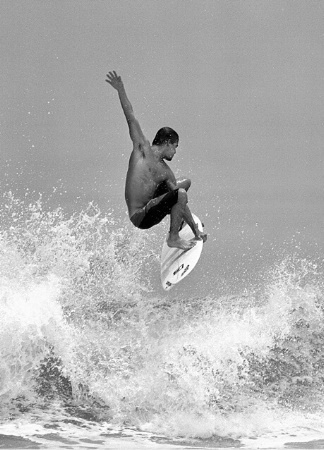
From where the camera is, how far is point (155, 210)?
6.77 m

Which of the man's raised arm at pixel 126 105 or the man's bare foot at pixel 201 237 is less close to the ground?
the man's raised arm at pixel 126 105

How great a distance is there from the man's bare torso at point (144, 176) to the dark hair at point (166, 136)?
0.14 m

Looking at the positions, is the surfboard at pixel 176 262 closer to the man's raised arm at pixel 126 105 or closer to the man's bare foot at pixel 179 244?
the man's bare foot at pixel 179 244

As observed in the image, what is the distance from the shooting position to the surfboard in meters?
7.55

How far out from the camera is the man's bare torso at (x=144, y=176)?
21.6ft

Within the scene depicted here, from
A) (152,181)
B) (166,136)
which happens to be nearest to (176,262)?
(152,181)

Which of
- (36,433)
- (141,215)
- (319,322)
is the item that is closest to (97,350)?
(36,433)

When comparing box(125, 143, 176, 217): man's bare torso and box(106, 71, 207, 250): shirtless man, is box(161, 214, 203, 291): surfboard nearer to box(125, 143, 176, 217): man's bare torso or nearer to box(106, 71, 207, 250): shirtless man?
box(106, 71, 207, 250): shirtless man

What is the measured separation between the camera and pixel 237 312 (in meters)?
11.4

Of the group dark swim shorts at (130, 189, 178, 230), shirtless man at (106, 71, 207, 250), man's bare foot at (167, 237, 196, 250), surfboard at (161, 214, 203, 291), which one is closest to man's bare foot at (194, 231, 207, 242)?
surfboard at (161, 214, 203, 291)

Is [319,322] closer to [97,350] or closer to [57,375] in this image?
[97,350]

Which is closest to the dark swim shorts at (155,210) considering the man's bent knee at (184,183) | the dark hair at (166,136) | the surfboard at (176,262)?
the man's bent knee at (184,183)

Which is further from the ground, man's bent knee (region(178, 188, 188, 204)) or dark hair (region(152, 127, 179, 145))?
dark hair (region(152, 127, 179, 145))

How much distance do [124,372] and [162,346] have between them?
1.22m
